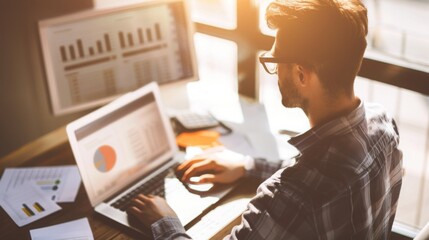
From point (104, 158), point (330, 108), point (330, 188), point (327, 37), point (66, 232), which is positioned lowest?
point (66, 232)

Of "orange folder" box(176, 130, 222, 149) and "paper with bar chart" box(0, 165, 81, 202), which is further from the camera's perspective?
"orange folder" box(176, 130, 222, 149)

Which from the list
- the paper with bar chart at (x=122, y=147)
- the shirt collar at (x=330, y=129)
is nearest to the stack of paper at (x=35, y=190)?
the paper with bar chart at (x=122, y=147)

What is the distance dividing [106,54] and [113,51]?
0.03 meters

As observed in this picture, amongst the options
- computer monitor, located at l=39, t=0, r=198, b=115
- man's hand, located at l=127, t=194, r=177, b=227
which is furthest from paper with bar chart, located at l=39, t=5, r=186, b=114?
man's hand, located at l=127, t=194, r=177, b=227

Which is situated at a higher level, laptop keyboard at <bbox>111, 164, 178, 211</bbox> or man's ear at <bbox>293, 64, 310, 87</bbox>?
man's ear at <bbox>293, 64, 310, 87</bbox>

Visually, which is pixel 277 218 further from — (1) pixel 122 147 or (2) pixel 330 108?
(1) pixel 122 147

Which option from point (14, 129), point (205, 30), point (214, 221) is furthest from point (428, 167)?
point (14, 129)

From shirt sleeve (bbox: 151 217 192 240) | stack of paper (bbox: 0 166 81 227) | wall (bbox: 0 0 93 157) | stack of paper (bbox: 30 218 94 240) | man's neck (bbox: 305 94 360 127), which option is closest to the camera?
man's neck (bbox: 305 94 360 127)

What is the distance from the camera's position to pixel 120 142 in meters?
1.83

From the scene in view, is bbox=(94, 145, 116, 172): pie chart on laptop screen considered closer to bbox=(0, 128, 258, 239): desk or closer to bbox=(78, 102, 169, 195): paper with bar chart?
bbox=(78, 102, 169, 195): paper with bar chart

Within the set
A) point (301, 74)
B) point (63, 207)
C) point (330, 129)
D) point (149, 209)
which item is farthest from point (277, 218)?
point (63, 207)

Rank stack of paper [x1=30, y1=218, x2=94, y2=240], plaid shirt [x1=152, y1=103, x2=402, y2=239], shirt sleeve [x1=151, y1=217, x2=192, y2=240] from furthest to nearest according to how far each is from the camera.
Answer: stack of paper [x1=30, y1=218, x2=94, y2=240] → shirt sleeve [x1=151, y1=217, x2=192, y2=240] → plaid shirt [x1=152, y1=103, x2=402, y2=239]

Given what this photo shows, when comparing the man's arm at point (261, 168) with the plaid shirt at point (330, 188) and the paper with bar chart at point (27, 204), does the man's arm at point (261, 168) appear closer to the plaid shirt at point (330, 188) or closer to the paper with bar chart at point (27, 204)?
the plaid shirt at point (330, 188)

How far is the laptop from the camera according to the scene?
1.71 meters
